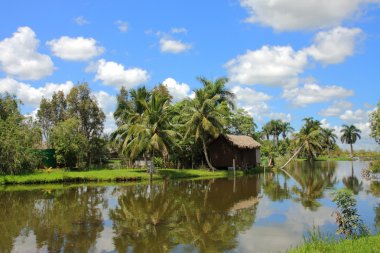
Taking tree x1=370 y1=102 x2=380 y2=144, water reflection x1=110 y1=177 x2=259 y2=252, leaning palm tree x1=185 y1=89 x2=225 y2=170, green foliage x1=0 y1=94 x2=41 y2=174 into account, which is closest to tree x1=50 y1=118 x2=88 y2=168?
Result: green foliage x1=0 y1=94 x2=41 y2=174

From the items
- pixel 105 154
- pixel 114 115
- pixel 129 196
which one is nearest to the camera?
pixel 129 196

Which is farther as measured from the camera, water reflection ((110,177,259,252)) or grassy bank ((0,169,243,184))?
grassy bank ((0,169,243,184))

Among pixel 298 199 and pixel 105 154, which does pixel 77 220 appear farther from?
pixel 105 154

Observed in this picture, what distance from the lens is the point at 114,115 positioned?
3691 centimetres

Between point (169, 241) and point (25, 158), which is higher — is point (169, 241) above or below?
below

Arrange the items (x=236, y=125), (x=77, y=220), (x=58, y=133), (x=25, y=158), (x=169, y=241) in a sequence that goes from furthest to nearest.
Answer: (x=236, y=125)
(x=58, y=133)
(x=25, y=158)
(x=77, y=220)
(x=169, y=241)

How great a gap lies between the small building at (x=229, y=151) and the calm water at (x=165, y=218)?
14.4 metres

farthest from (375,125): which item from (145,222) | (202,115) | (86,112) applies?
(86,112)

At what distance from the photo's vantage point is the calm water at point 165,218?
34.1 ft

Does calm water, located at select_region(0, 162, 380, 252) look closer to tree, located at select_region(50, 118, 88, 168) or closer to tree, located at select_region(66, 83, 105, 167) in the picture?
tree, located at select_region(50, 118, 88, 168)

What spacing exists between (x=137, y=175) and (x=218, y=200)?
10.7m

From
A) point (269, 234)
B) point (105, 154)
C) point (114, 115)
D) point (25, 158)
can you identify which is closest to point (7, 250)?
point (269, 234)

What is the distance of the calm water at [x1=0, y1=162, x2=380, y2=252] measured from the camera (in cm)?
1039

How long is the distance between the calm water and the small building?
14399 millimetres
